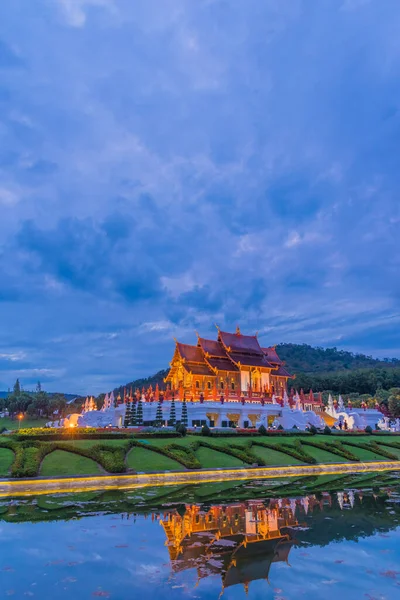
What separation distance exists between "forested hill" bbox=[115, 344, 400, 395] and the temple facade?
Answer: 173 feet

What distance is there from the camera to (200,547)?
406 inches

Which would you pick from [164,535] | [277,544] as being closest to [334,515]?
[277,544]

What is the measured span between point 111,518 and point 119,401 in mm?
34698

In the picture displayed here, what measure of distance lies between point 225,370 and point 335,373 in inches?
Result: 3822

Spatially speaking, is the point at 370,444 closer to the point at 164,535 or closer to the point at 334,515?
the point at 334,515

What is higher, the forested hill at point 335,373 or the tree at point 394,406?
the forested hill at point 335,373

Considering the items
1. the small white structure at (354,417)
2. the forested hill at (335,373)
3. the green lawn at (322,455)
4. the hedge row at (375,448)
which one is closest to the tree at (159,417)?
the green lawn at (322,455)

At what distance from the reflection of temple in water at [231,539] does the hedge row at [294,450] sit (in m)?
14.1

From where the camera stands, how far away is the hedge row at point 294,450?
94.2 feet

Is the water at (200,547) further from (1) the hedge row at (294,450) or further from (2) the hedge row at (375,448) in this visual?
(2) the hedge row at (375,448)

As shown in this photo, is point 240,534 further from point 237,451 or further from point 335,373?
point 335,373

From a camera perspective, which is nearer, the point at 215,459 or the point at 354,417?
the point at 215,459

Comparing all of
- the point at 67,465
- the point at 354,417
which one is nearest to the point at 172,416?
the point at 67,465

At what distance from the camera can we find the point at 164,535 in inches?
451
